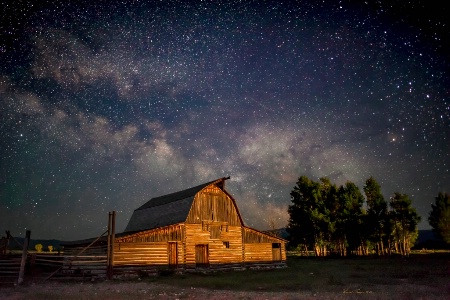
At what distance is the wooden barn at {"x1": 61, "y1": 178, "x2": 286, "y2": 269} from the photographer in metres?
26.8

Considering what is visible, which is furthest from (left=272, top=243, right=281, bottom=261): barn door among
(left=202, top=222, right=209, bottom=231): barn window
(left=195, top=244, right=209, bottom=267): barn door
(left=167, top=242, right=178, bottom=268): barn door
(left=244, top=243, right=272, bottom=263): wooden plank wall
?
(left=167, top=242, right=178, bottom=268): barn door

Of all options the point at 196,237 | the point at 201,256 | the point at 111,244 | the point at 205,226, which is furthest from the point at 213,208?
the point at 111,244

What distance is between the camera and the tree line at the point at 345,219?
5278 cm

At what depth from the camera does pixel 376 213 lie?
56.4 meters

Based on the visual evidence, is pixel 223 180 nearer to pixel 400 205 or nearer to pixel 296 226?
pixel 296 226

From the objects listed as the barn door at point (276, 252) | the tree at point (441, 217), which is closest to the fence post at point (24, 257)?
the barn door at point (276, 252)

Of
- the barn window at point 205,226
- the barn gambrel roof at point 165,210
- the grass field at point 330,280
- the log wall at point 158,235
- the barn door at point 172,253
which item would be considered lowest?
the grass field at point 330,280

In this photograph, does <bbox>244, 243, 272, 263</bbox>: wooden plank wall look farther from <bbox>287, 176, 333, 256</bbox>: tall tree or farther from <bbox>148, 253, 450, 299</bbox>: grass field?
<bbox>287, 176, 333, 256</bbox>: tall tree

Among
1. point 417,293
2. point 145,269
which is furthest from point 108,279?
point 417,293

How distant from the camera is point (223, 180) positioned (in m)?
34.4

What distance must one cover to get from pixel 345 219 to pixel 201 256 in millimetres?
31907

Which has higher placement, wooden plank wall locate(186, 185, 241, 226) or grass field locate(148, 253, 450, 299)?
wooden plank wall locate(186, 185, 241, 226)

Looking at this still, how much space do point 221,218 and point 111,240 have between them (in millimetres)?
12406

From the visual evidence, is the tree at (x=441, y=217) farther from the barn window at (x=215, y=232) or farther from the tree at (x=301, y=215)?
the barn window at (x=215, y=232)
